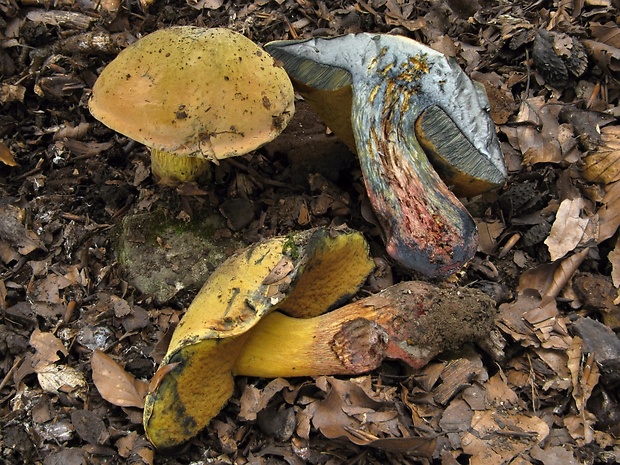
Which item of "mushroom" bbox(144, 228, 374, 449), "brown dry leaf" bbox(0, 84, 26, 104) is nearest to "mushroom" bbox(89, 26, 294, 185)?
"mushroom" bbox(144, 228, 374, 449)

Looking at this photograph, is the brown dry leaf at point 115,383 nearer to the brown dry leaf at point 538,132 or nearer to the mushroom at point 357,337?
the mushroom at point 357,337

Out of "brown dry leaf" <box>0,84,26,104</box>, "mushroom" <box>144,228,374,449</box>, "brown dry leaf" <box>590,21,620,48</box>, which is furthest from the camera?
"brown dry leaf" <box>590,21,620,48</box>

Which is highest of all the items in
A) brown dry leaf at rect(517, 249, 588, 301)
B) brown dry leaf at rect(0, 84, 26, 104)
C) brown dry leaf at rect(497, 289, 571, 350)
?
brown dry leaf at rect(0, 84, 26, 104)

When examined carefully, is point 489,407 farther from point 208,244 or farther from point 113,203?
point 113,203

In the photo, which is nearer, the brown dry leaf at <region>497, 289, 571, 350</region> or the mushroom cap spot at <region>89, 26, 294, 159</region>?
the mushroom cap spot at <region>89, 26, 294, 159</region>

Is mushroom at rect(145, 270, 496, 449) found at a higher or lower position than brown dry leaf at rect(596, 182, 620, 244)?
lower

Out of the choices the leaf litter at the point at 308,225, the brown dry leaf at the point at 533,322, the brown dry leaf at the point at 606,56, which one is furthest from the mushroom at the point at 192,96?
the brown dry leaf at the point at 606,56

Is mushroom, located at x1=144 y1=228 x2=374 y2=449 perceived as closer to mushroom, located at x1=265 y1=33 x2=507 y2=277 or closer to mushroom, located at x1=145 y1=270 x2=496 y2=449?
mushroom, located at x1=145 y1=270 x2=496 y2=449

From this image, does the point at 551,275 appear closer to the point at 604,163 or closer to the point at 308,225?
the point at 604,163

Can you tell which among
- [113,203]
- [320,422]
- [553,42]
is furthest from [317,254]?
[553,42]
